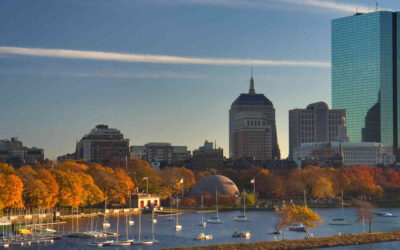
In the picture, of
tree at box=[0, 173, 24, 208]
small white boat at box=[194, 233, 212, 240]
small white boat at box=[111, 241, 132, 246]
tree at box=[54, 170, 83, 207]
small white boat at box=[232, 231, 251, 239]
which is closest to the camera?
small white boat at box=[111, 241, 132, 246]

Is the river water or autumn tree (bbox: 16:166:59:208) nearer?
the river water

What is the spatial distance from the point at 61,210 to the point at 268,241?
205 ft

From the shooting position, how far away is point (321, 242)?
116 metres

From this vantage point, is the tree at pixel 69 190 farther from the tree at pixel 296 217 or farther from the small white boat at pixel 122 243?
the tree at pixel 296 217

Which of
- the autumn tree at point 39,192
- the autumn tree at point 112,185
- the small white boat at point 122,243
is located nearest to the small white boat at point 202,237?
the small white boat at point 122,243

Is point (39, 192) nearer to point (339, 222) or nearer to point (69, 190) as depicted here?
point (69, 190)

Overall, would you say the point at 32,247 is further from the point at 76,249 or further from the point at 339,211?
the point at 339,211

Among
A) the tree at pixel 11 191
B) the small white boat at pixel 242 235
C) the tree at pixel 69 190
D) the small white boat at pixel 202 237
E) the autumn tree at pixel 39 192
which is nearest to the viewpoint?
the small white boat at pixel 202 237

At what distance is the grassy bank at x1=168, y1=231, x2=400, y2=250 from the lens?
109438 mm

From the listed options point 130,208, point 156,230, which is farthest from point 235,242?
point 130,208

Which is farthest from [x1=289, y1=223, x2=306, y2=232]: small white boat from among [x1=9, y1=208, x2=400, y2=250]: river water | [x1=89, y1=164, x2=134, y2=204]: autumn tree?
[x1=89, y1=164, x2=134, y2=204]: autumn tree

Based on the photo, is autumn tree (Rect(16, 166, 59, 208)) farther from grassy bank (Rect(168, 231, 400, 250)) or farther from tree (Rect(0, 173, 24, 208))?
grassy bank (Rect(168, 231, 400, 250))

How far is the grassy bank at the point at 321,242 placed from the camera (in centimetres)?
10944

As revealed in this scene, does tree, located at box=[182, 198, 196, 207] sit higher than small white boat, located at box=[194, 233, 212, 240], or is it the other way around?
tree, located at box=[182, 198, 196, 207]
